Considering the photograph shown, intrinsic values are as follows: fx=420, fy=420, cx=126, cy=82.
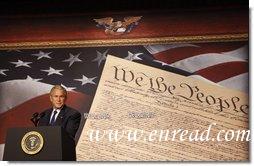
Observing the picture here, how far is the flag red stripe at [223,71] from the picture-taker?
3.40 meters

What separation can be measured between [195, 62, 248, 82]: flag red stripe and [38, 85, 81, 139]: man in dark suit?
1089 mm

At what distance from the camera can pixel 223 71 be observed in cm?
342

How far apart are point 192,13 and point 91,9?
884 mm

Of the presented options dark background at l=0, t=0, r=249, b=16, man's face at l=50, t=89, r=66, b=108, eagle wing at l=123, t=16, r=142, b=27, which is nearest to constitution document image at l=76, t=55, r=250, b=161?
man's face at l=50, t=89, r=66, b=108

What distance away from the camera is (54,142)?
2.62 meters

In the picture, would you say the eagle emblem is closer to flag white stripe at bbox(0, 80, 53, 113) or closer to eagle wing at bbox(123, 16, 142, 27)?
eagle wing at bbox(123, 16, 142, 27)

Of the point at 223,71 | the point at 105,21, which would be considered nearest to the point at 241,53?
the point at 223,71

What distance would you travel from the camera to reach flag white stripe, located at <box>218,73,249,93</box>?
11.0 feet

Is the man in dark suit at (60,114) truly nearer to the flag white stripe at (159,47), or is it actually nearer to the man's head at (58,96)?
the man's head at (58,96)

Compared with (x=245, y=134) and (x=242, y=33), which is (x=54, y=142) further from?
(x=242, y=33)

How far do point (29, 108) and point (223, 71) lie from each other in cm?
164

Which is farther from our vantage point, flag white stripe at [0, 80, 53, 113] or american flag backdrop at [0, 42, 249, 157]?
flag white stripe at [0, 80, 53, 113]

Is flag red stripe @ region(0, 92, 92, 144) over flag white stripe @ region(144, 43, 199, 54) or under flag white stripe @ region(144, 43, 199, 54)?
under

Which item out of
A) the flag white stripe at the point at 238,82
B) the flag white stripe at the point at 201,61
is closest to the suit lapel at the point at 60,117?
the flag white stripe at the point at 201,61
